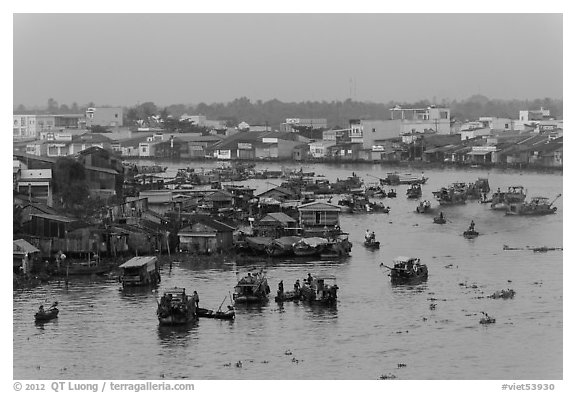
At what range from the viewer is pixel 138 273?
6.89 metres

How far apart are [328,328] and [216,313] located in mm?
551

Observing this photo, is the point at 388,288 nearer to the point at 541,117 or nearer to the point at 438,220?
the point at 438,220

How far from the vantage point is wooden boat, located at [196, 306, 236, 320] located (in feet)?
20.1

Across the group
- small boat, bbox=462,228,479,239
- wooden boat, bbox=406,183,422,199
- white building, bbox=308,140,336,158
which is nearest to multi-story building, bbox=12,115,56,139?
white building, bbox=308,140,336,158

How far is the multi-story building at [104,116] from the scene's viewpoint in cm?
2517

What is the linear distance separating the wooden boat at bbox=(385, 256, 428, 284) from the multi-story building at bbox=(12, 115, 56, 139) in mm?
14982

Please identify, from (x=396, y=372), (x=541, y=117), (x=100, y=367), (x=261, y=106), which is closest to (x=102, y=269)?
(x=100, y=367)

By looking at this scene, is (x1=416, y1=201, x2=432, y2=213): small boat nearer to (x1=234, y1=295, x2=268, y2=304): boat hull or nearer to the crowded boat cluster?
the crowded boat cluster

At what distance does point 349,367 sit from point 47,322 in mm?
1583

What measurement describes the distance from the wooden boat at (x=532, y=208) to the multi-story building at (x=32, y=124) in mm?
12176

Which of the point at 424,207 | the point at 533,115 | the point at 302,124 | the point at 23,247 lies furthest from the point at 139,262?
the point at 302,124

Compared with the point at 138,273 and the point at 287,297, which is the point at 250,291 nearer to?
the point at 287,297

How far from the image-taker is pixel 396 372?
5.20 m

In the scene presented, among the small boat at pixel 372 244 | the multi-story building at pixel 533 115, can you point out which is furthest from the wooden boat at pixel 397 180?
the multi-story building at pixel 533 115
